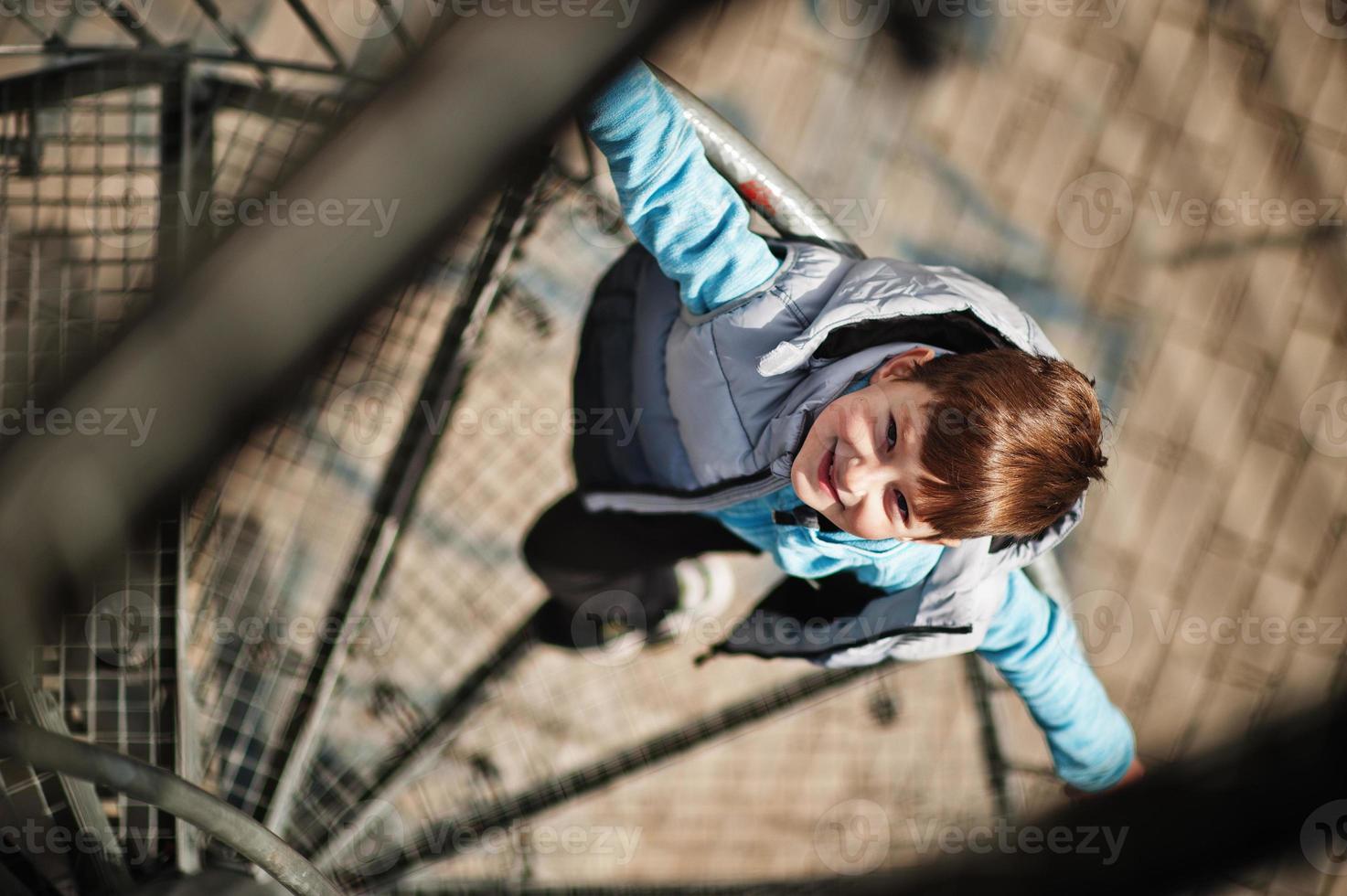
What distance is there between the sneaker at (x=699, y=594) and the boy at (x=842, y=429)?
0.42 ft

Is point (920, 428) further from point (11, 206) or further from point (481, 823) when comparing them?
point (11, 206)

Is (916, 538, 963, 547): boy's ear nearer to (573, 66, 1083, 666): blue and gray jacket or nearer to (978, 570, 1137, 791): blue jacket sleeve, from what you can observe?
(573, 66, 1083, 666): blue and gray jacket

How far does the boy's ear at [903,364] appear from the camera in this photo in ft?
2.46

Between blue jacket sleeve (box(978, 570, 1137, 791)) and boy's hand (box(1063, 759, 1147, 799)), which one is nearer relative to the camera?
blue jacket sleeve (box(978, 570, 1137, 791))

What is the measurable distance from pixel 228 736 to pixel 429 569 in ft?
1.02

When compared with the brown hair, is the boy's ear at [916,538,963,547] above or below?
below

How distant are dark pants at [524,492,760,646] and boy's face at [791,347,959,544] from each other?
0.44 meters

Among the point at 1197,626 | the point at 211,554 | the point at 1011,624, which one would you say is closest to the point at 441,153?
the point at 1011,624

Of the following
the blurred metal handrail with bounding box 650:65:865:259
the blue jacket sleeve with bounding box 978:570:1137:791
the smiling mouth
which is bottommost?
the blue jacket sleeve with bounding box 978:570:1137:791

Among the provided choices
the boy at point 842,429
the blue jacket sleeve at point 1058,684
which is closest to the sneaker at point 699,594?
the boy at point 842,429

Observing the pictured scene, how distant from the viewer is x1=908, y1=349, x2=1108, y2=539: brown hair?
689mm

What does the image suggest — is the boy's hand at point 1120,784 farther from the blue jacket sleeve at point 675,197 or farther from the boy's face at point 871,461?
the blue jacket sleeve at point 675,197

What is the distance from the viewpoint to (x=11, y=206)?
3.59 feet

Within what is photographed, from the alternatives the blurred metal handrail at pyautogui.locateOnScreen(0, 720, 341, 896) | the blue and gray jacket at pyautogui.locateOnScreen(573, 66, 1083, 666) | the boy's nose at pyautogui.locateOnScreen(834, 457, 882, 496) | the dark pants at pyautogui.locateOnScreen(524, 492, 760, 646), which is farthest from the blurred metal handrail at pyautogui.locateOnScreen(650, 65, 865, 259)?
the blurred metal handrail at pyautogui.locateOnScreen(0, 720, 341, 896)
